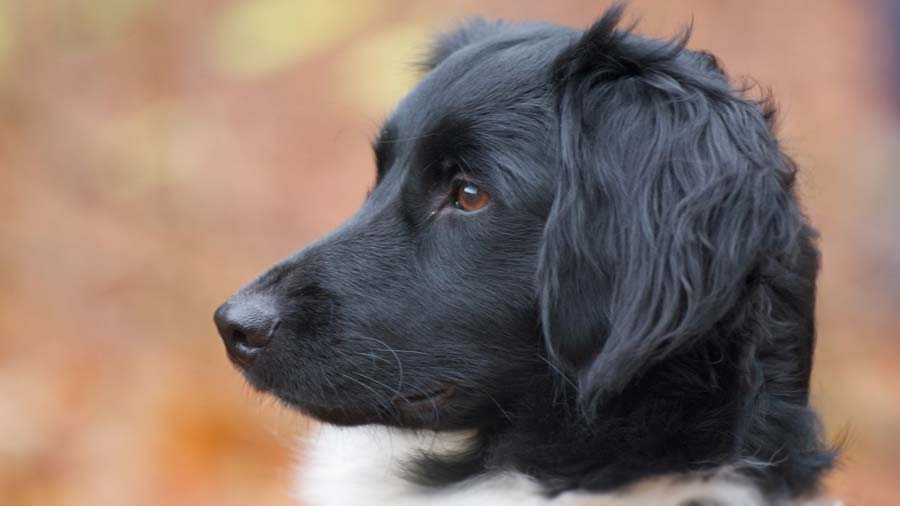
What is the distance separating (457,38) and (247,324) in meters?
1.37

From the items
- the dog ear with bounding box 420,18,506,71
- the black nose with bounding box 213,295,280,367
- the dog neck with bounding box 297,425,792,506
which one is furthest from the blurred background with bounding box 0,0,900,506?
the black nose with bounding box 213,295,280,367

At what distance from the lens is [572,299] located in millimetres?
2160

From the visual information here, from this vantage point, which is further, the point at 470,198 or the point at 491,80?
the point at 491,80

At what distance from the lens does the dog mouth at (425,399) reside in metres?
2.36

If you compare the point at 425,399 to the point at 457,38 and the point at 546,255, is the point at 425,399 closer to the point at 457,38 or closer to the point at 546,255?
the point at 546,255

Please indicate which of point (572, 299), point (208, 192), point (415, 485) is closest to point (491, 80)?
point (572, 299)

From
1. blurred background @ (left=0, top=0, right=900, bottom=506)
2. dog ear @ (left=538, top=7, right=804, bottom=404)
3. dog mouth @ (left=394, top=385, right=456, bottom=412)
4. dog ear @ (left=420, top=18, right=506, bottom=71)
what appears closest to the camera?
dog ear @ (left=538, top=7, right=804, bottom=404)

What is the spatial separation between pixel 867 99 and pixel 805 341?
173 inches

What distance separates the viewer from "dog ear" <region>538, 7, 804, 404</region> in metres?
2.03

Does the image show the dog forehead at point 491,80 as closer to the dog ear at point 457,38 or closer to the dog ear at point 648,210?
the dog ear at point 648,210

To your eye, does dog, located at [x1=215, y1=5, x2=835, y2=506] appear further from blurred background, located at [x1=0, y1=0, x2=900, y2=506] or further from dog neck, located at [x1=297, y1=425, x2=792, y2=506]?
blurred background, located at [x1=0, y1=0, x2=900, y2=506]

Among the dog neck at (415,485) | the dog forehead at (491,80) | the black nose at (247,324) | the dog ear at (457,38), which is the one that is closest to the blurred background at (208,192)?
the dog ear at (457,38)

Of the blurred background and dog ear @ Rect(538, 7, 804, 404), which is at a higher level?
the blurred background

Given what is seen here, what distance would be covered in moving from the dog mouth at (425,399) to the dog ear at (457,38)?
124 cm
